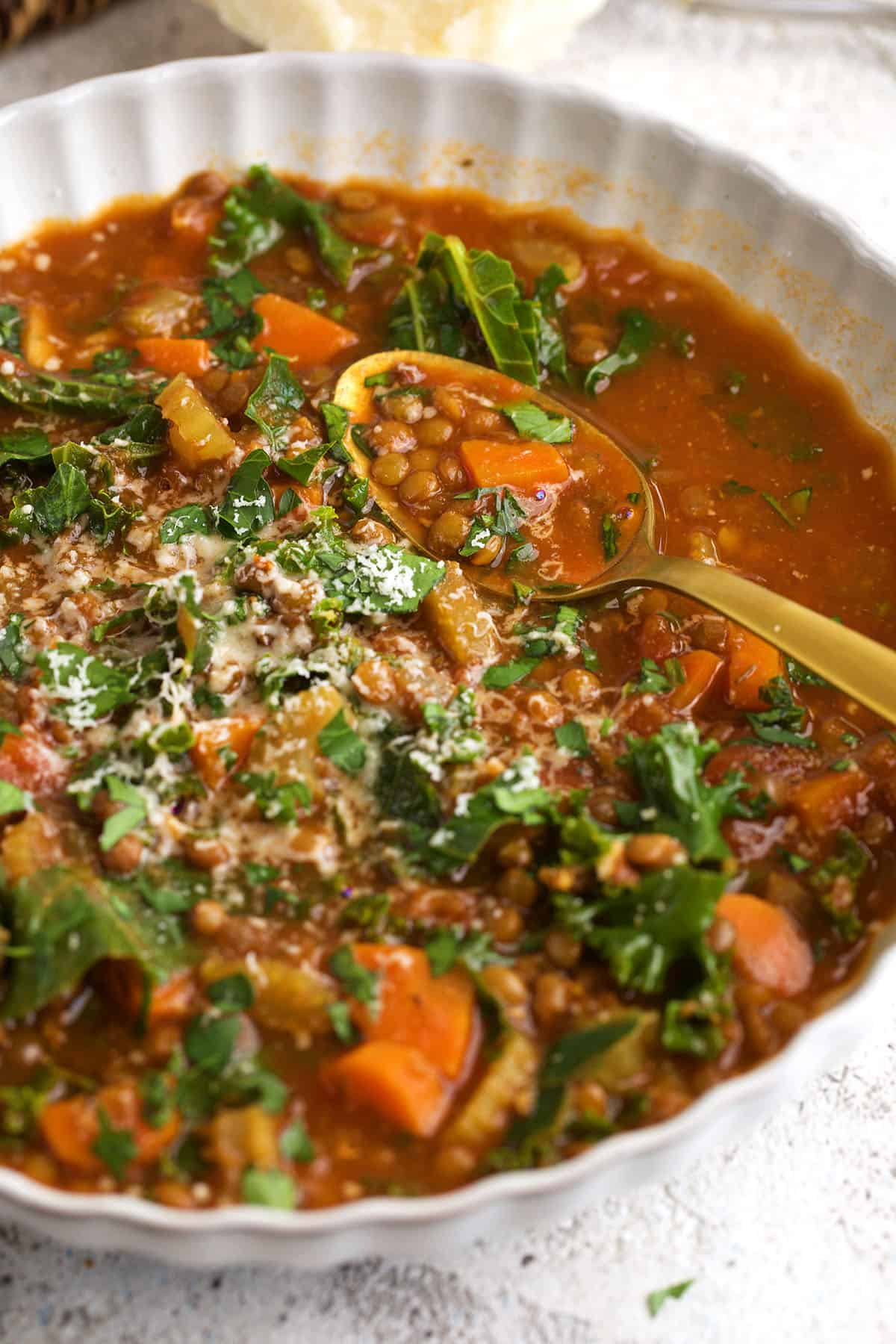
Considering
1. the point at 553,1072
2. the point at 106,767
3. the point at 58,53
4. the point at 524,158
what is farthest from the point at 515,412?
the point at 58,53

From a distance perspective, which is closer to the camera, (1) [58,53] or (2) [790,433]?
(2) [790,433]

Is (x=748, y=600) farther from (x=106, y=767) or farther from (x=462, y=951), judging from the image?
(x=106, y=767)

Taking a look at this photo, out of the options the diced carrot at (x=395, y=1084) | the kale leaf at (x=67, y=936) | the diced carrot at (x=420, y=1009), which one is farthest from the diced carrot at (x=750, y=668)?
the kale leaf at (x=67, y=936)

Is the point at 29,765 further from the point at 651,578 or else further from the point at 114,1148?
the point at 651,578

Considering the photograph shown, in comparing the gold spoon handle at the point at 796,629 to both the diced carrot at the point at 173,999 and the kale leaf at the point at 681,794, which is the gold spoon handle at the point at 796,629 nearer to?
the kale leaf at the point at 681,794

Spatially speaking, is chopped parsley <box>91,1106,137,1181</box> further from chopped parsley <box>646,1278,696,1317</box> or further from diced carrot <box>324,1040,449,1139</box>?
chopped parsley <box>646,1278,696,1317</box>

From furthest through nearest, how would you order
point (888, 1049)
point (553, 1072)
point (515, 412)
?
1. point (515, 412)
2. point (888, 1049)
3. point (553, 1072)
